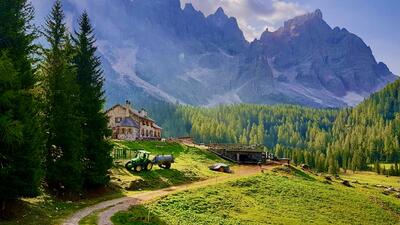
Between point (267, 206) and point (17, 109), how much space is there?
110ft

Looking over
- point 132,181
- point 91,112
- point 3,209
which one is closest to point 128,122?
point 132,181

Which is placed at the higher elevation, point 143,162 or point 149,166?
point 143,162

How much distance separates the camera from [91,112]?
4950 centimetres

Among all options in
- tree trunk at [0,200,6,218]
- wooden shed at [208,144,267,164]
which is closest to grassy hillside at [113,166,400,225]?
tree trunk at [0,200,6,218]

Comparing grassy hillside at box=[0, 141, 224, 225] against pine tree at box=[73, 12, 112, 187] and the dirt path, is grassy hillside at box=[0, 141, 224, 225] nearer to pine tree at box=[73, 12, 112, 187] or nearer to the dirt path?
the dirt path

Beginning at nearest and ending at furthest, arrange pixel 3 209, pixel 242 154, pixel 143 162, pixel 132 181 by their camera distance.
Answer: pixel 3 209, pixel 132 181, pixel 143 162, pixel 242 154

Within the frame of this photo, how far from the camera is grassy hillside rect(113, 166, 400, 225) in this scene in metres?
43.1

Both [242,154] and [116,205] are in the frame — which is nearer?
[116,205]

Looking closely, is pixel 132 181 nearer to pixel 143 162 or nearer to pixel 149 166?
pixel 143 162

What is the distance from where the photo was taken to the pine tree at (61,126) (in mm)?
43125

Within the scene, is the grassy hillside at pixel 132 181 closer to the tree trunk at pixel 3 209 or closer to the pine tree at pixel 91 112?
the tree trunk at pixel 3 209

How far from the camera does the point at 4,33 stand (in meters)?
→ 35.0

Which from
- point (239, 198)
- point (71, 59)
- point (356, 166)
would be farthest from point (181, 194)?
point (356, 166)

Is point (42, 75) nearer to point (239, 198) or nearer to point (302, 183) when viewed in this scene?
point (239, 198)
